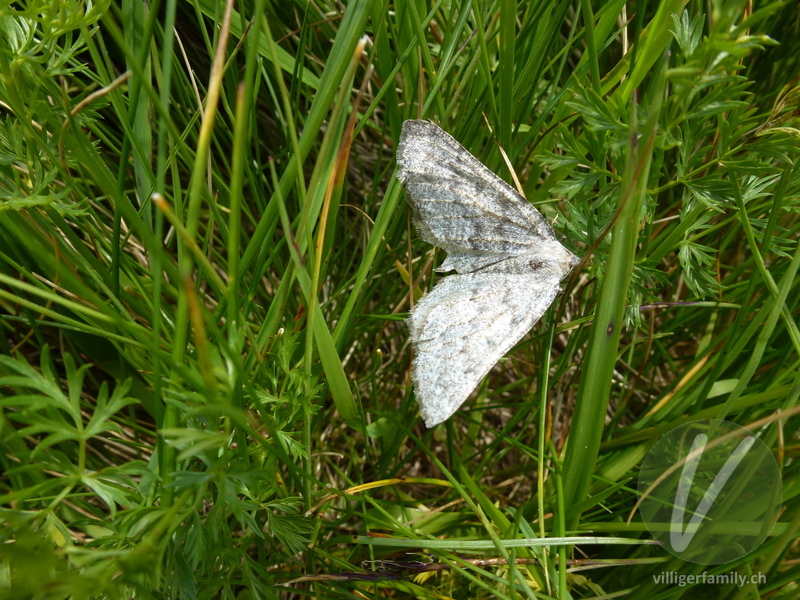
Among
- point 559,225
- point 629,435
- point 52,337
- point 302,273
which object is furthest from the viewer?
point 52,337

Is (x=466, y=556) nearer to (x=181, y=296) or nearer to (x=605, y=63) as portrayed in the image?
(x=181, y=296)

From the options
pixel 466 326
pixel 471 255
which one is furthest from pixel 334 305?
pixel 466 326

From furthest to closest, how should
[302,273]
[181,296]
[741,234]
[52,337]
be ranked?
[741,234]
[52,337]
[302,273]
[181,296]

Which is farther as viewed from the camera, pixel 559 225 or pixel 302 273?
pixel 559 225

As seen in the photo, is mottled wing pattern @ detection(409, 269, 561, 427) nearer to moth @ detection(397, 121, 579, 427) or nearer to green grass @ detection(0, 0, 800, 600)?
moth @ detection(397, 121, 579, 427)

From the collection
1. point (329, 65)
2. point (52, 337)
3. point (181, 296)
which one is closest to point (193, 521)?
point (181, 296)

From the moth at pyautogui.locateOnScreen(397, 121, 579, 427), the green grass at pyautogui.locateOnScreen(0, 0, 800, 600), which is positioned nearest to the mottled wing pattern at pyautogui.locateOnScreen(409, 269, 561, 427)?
the moth at pyautogui.locateOnScreen(397, 121, 579, 427)
